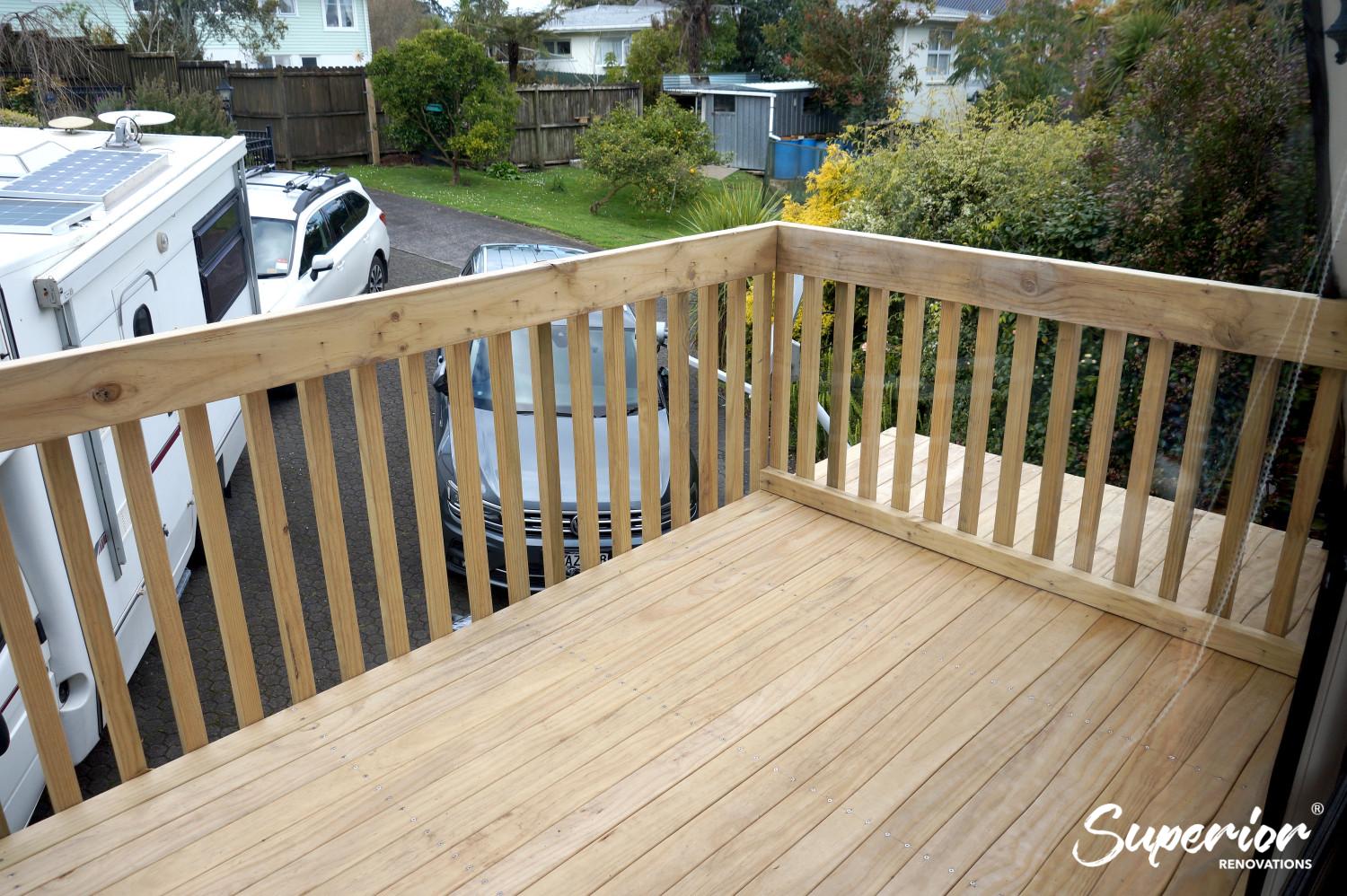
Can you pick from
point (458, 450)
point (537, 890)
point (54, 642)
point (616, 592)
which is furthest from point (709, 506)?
point (54, 642)

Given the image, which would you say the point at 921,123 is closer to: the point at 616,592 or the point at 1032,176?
the point at 1032,176

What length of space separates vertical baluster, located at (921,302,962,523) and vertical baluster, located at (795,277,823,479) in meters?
0.35

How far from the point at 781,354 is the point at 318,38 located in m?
16.4

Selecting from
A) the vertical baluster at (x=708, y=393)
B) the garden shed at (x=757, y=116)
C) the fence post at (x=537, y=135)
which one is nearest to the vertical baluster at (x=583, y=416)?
the vertical baluster at (x=708, y=393)

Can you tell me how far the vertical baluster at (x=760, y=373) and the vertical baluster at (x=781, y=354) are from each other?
2 centimetres

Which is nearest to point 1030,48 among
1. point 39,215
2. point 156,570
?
point 156,570

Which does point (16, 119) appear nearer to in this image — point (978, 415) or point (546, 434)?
point (546, 434)

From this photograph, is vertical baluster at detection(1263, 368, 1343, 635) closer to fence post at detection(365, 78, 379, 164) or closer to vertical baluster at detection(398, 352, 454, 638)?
vertical baluster at detection(398, 352, 454, 638)

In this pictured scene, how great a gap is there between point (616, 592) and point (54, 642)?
1342mm

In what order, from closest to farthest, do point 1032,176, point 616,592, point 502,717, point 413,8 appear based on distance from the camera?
point 502,717 < point 616,592 < point 1032,176 < point 413,8

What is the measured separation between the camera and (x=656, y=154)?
20.2 ft

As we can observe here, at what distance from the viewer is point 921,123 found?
10.3ft

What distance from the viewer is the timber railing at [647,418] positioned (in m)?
1.48

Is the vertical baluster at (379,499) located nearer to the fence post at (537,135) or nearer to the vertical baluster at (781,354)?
the vertical baluster at (781,354)
